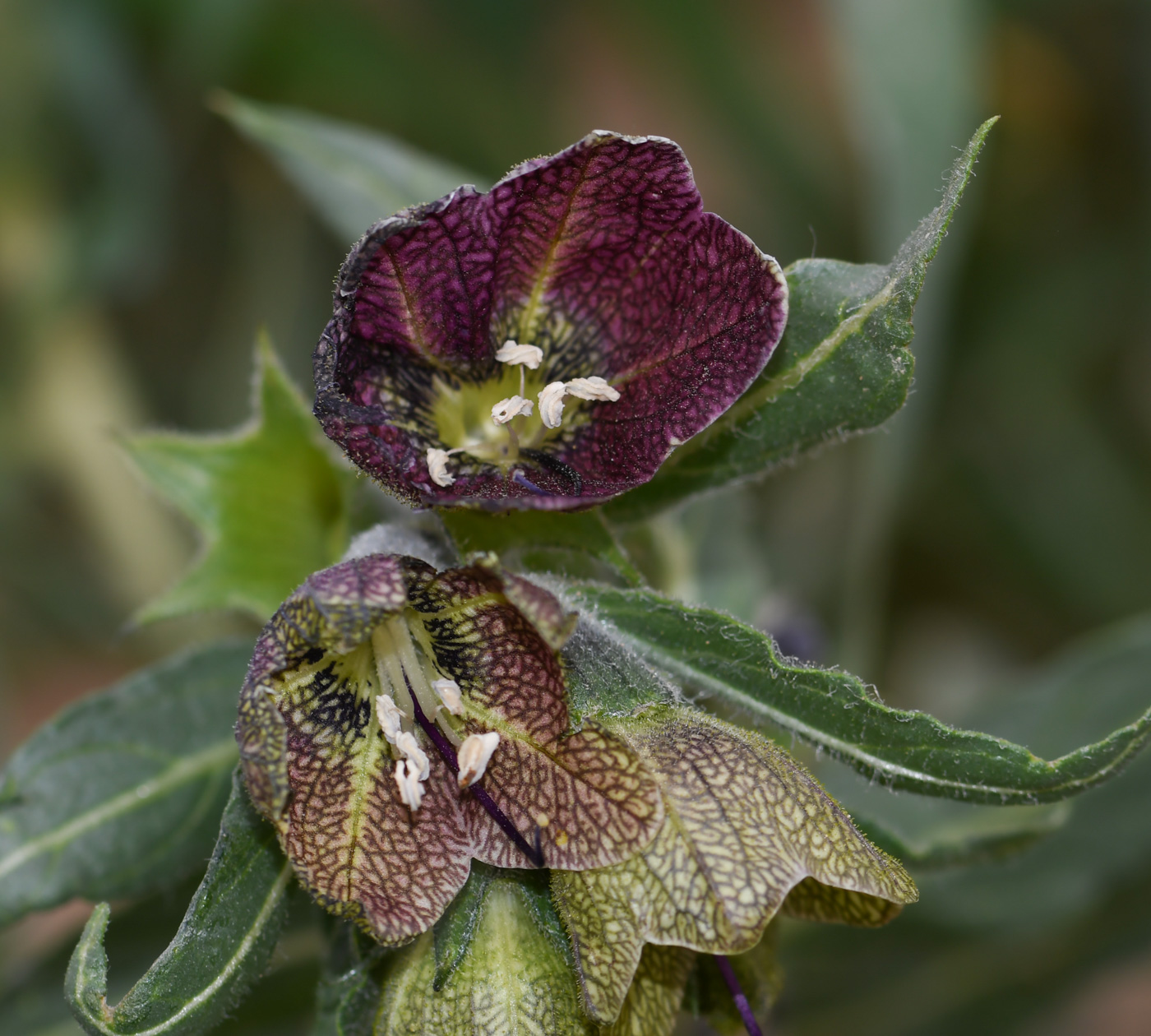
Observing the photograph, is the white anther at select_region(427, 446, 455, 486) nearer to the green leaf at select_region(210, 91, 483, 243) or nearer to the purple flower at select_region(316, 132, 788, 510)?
the purple flower at select_region(316, 132, 788, 510)

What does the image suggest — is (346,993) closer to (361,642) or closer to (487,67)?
(361,642)

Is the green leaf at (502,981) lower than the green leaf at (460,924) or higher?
lower

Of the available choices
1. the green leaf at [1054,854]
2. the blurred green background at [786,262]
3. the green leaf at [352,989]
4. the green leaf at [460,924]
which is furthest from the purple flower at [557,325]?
the blurred green background at [786,262]

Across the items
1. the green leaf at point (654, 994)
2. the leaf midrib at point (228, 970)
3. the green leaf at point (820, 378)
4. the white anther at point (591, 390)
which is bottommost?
the green leaf at point (654, 994)

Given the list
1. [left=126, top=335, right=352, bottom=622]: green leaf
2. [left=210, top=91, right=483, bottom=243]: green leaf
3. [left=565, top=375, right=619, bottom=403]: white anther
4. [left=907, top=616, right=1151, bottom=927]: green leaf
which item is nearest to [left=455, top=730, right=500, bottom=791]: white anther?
[left=565, top=375, right=619, bottom=403]: white anther

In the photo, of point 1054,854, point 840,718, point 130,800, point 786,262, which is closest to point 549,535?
point 840,718

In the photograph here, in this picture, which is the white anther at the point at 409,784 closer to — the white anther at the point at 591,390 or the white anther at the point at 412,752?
the white anther at the point at 412,752

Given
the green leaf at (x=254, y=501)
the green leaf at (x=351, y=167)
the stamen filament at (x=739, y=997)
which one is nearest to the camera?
the stamen filament at (x=739, y=997)
